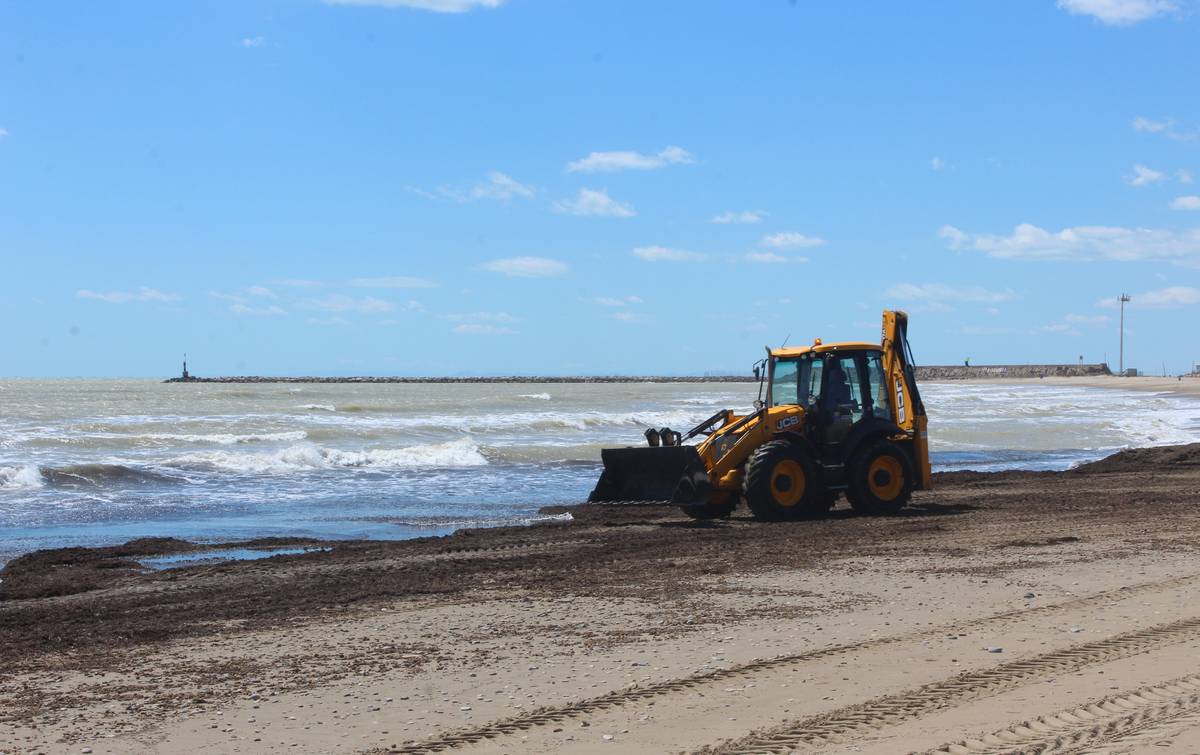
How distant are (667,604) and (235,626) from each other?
9.69ft

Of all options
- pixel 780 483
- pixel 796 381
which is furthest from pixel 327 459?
pixel 780 483

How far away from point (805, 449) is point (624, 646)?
306 inches

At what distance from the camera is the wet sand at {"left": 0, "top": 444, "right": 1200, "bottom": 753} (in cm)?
565

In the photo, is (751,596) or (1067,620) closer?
(1067,620)

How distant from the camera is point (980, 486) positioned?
19.3 m

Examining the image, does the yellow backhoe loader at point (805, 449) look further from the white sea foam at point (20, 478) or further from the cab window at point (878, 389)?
the white sea foam at point (20, 478)

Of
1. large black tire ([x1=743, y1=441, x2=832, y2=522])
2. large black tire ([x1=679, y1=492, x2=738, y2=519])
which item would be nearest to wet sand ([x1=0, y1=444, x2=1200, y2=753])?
large black tire ([x1=743, y1=441, x2=832, y2=522])

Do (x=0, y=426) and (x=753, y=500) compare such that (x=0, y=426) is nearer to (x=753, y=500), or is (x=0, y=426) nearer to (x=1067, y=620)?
(x=753, y=500)

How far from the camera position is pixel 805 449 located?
14.8m

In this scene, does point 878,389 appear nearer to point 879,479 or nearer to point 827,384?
point 827,384

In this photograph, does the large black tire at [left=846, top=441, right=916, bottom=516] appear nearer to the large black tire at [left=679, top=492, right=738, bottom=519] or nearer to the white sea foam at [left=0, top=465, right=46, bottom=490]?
the large black tire at [left=679, top=492, right=738, bottom=519]

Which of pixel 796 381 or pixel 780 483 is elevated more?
pixel 796 381

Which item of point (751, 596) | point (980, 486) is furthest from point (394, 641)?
point (980, 486)

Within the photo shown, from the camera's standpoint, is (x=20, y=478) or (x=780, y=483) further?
(x=20, y=478)
